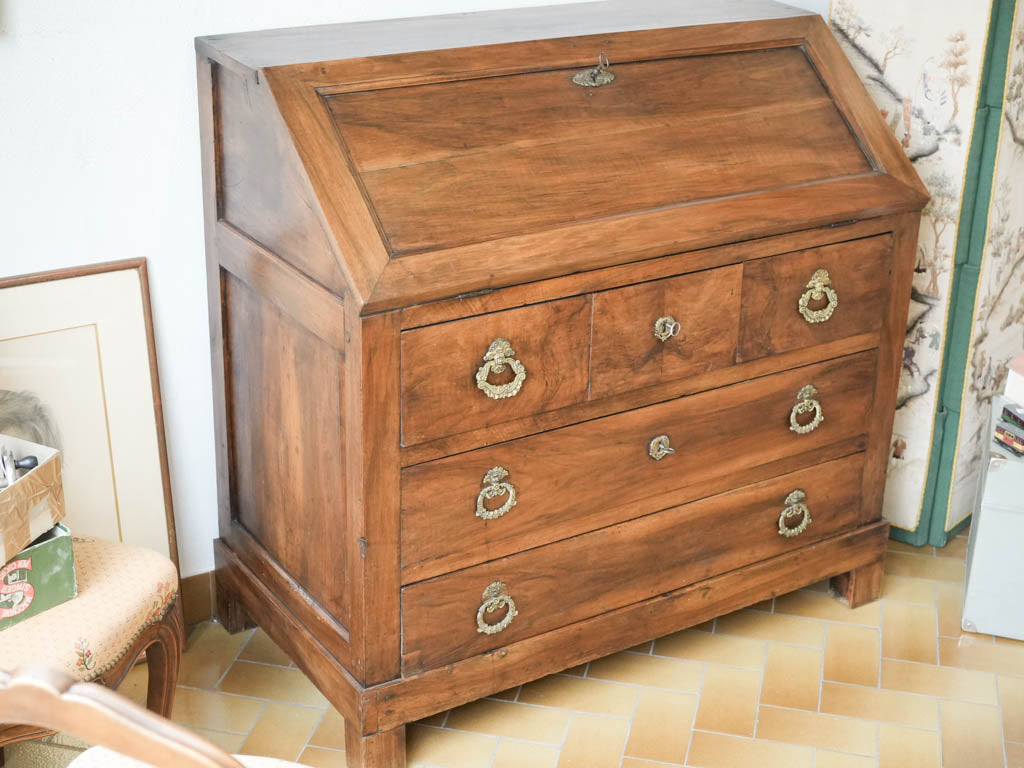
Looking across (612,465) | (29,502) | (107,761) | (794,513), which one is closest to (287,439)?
(29,502)

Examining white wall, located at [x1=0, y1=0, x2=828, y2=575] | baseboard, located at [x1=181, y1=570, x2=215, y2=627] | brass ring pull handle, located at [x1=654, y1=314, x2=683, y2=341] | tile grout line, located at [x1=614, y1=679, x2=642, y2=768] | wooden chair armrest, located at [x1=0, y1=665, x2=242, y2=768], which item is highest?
white wall, located at [x1=0, y1=0, x2=828, y2=575]

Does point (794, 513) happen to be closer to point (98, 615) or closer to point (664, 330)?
point (664, 330)

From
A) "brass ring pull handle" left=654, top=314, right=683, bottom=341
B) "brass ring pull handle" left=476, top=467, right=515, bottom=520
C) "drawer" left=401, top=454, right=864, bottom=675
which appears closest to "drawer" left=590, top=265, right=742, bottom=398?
"brass ring pull handle" left=654, top=314, right=683, bottom=341

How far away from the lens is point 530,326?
2361 mm

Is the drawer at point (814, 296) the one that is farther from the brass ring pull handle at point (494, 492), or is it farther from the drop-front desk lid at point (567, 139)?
the brass ring pull handle at point (494, 492)

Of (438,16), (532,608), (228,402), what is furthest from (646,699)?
(438,16)

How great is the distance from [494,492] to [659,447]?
0.42 m

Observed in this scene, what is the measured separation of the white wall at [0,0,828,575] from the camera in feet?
8.21

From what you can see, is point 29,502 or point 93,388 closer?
point 29,502

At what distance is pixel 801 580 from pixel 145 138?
6.22ft

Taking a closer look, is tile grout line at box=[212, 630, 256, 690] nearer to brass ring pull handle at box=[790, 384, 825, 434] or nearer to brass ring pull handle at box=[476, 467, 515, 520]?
brass ring pull handle at box=[476, 467, 515, 520]

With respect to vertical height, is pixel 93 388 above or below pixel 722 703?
above

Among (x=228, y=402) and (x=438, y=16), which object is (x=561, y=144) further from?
(x=228, y=402)

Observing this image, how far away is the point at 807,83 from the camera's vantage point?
9.29 feet
